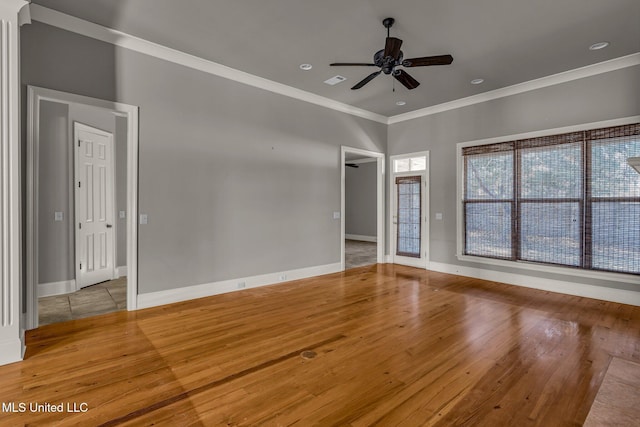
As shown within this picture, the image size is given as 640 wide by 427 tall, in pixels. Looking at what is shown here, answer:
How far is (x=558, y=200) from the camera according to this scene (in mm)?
4805

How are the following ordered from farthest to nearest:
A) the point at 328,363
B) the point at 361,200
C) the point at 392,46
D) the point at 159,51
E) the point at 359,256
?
the point at 361,200 < the point at 359,256 < the point at 159,51 < the point at 392,46 < the point at 328,363

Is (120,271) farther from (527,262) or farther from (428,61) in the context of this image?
(527,262)

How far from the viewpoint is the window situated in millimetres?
4254

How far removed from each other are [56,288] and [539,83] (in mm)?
7978

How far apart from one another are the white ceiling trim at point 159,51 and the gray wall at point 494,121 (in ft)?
7.00

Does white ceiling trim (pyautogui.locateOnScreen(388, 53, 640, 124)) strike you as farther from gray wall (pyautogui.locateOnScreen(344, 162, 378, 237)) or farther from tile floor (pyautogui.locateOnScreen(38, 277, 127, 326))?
tile floor (pyautogui.locateOnScreen(38, 277, 127, 326))

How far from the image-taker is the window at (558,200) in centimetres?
425

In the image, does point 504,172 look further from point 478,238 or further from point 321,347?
point 321,347

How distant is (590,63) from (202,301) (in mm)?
6288

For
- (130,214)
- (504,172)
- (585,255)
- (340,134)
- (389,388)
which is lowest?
(389,388)

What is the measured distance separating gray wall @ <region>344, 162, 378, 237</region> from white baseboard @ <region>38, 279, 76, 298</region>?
8.15 m

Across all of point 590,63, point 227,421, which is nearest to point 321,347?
point 227,421

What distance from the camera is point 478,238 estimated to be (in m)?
5.76

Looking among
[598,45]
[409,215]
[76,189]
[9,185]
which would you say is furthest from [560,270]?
[76,189]
